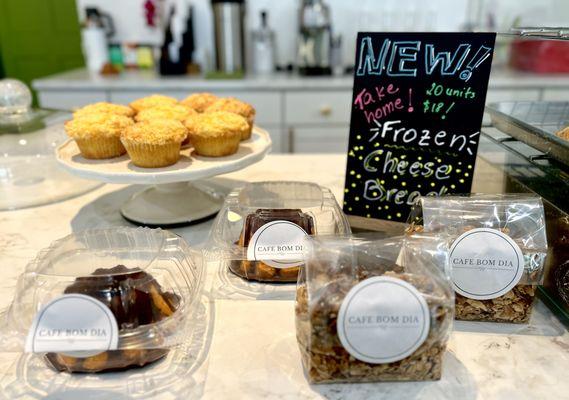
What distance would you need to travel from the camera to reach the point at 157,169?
992 mm

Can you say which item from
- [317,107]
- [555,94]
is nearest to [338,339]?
[317,107]

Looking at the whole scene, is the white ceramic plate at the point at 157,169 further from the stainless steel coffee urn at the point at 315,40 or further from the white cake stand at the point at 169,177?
the stainless steel coffee urn at the point at 315,40

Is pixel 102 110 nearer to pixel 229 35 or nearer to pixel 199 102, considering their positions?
pixel 199 102

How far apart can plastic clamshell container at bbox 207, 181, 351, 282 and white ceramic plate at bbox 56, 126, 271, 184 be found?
9 centimetres

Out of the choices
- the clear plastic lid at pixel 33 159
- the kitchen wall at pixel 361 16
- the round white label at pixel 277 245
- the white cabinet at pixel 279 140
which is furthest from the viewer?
the kitchen wall at pixel 361 16

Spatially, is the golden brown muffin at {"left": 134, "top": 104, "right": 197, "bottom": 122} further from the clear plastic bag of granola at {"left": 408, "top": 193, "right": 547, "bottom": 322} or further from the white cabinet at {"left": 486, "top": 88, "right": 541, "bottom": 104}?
the white cabinet at {"left": 486, "top": 88, "right": 541, "bottom": 104}

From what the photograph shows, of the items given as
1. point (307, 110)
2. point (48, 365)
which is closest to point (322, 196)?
point (48, 365)

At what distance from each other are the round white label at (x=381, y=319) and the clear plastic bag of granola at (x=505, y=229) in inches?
7.1

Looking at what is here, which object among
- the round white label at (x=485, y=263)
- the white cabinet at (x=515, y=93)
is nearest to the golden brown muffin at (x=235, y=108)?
the round white label at (x=485, y=263)

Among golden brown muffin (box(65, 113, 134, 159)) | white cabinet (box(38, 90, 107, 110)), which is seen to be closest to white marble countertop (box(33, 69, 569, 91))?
white cabinet (box(38, 90, 107, 110))

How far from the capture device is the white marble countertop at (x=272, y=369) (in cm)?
62

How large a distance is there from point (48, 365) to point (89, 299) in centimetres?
14

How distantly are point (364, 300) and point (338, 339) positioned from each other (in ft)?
0.20

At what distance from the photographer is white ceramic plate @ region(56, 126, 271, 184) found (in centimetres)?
96
